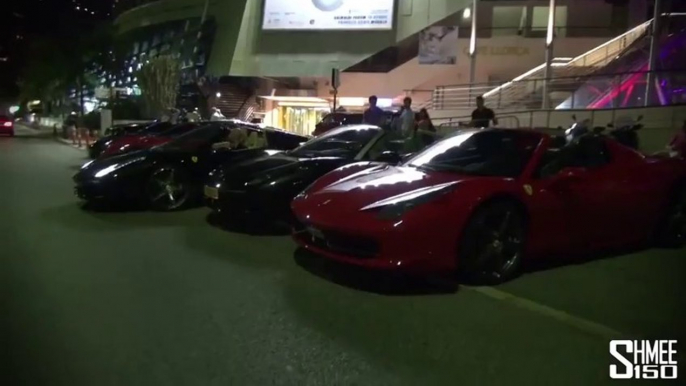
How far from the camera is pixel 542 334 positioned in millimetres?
4613

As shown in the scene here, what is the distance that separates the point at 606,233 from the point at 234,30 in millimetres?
30648

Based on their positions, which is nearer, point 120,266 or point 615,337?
point 615,337

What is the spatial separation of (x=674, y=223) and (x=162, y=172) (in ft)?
20.9

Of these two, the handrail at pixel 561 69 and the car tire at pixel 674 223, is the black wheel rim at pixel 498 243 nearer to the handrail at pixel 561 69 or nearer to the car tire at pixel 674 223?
the car tire at pixel 674 223

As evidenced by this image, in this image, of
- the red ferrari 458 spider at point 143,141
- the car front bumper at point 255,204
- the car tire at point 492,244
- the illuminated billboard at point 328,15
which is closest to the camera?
the car tire at point 492,244

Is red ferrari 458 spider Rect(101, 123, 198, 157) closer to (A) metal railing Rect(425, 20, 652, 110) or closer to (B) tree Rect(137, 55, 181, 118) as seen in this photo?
(A) metal railing Rect(425, 20, 652, 110)

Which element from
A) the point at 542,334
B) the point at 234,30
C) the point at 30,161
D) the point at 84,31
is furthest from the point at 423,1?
the point at 84,31

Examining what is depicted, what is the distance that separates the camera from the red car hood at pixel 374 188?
565cm

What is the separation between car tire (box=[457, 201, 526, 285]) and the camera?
561 centimetres

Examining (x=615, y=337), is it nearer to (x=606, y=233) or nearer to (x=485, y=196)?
(x=485, y=196)

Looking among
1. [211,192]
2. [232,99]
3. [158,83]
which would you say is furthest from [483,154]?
[232,99]

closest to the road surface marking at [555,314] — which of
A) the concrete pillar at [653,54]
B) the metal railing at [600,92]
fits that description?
the metal railing at [600,92]

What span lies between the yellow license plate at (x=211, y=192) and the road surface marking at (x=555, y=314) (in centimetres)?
338

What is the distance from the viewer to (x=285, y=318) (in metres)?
4.81
